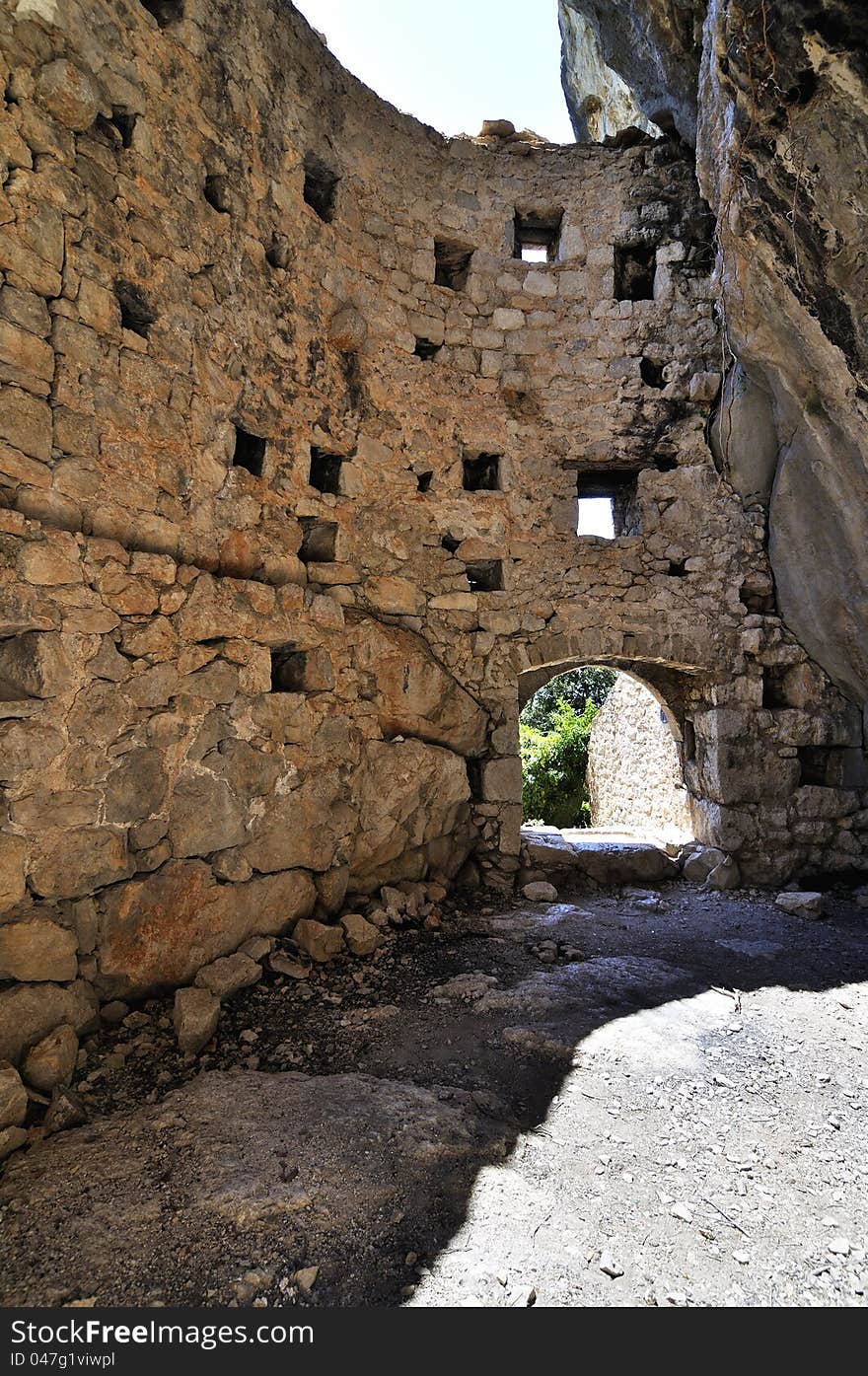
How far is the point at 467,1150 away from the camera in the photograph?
2.30m

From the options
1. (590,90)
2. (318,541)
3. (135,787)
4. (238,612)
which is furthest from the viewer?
(590,90)

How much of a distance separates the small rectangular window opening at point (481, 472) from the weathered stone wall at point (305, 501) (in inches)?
1.7

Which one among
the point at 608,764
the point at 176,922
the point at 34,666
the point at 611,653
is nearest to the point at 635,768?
the point at 608,764

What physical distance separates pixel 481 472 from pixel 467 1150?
4.97 m

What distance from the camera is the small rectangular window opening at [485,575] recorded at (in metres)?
5.48

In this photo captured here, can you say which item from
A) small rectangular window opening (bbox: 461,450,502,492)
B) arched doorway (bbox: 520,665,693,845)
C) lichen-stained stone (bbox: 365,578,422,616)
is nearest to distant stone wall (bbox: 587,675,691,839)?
arched doorway (bbox: 520,665,693,845)

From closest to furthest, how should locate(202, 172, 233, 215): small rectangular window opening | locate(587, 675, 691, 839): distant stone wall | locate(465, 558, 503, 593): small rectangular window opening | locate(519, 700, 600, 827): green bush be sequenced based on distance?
locate(202, 172, 233, 215): small rectangular window opening < locate(465, 558, 503, 593): small rectangular window opening < locate(587, 675, 691, 839): distant stone wall < locate(519, 700, 600, 827): green bush

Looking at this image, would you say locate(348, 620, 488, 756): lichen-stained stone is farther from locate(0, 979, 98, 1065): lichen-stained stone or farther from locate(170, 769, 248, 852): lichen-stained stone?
locate(0, 979, 98, 1065): lichen-stained stone

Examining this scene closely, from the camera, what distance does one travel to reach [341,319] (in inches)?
187

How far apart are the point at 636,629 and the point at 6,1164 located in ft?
16.7

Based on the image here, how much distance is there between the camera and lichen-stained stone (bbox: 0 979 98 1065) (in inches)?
100

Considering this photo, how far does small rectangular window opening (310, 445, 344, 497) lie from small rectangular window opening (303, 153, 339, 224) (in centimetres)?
183

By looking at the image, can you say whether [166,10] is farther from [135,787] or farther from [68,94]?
[135,787]

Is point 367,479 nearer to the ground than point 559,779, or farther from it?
farther from it
